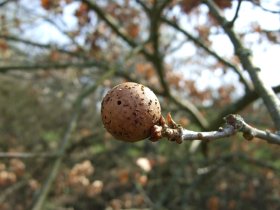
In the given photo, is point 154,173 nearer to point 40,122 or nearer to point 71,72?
point 71,72

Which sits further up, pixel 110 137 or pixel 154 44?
pixel 154 44

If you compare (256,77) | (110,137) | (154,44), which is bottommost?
(110,137)

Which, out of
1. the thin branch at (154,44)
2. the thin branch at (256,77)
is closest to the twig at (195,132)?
the thin branch at (256,77)

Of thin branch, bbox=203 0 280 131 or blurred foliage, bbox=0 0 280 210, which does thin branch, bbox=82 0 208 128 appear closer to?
blurred foliage, bbox=0 0 280 210

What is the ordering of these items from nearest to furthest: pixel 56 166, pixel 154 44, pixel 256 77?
pixel 256 77 < pixel 56 166 < pixel 154 44

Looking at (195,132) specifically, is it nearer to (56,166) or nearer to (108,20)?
(56,166)

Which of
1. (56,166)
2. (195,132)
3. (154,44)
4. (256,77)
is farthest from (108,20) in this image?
(195,132)

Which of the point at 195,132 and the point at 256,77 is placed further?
the point at 256,77

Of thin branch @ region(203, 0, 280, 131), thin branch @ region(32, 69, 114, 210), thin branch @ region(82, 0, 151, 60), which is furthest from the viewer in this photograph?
thin branch @ region(82, 0, 151, 60)

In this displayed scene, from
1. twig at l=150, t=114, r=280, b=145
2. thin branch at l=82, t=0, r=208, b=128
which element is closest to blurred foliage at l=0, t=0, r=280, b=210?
thin branch at l=82, t=0, r=208, b=128
